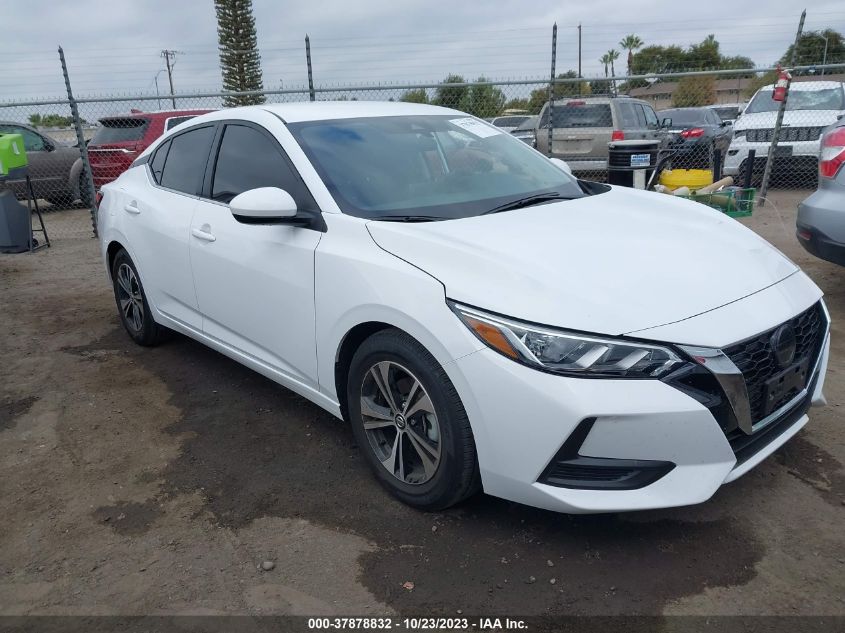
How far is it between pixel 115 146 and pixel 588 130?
722 cm

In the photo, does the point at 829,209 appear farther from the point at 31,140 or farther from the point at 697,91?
the point at 697,91

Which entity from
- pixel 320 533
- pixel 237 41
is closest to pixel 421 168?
pixel 320 533

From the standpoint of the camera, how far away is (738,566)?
2441mm

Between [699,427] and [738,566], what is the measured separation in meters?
0.60

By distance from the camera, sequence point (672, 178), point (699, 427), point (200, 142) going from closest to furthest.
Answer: point (699, 427) → point (200, 142) → point (672, 178)

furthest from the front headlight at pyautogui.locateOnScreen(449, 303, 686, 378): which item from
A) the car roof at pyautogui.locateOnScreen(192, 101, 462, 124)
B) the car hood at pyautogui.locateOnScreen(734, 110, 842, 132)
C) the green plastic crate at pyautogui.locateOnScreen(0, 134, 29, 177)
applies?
the car hood at pyautogui.locateOnScreen(734, 110, 842, 132)

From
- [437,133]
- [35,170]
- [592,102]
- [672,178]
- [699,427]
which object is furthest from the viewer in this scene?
[35,170]

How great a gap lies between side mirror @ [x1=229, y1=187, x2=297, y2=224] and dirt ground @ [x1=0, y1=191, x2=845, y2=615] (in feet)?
3.89

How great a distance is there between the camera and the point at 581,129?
10.8m

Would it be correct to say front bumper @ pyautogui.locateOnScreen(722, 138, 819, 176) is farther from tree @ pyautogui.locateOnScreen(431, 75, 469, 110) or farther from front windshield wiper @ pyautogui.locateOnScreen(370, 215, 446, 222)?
front windshield wiper @ pyautogui.locateOnScreen(370, 215, 446, 222)

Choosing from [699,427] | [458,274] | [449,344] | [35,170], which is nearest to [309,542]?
[449,344]

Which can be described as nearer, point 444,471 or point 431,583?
point 431,583

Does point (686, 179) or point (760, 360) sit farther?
point (686, 179)

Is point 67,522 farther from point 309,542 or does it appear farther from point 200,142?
point 200,142
